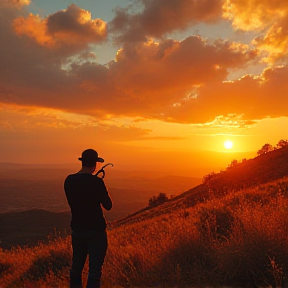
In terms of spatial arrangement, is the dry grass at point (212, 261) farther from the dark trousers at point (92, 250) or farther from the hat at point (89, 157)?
the hat at point (89, 157)

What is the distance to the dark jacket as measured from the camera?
463cm

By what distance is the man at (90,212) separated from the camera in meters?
4.62

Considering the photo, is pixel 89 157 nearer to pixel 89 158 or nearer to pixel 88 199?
pixel 89 158

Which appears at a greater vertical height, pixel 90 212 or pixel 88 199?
pixel 88 199

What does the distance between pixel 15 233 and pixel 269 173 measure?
59683 millimetres

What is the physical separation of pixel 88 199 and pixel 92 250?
2.59ft

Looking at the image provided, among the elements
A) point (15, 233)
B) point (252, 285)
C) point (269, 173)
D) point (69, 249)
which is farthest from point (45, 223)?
point (252, 285)

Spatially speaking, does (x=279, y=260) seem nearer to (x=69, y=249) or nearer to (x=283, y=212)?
(x=283, y=212)

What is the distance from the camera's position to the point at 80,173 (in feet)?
15.6

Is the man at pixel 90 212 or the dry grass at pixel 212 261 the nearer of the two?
the man at pixel 90 212

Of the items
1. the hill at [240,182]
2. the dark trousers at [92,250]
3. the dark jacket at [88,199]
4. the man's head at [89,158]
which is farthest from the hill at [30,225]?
the man's head at [89,158]

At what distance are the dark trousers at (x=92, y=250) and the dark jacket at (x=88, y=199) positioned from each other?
0.11 meters

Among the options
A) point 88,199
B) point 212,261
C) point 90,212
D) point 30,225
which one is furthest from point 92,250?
point 30,225

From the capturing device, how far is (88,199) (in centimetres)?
464
